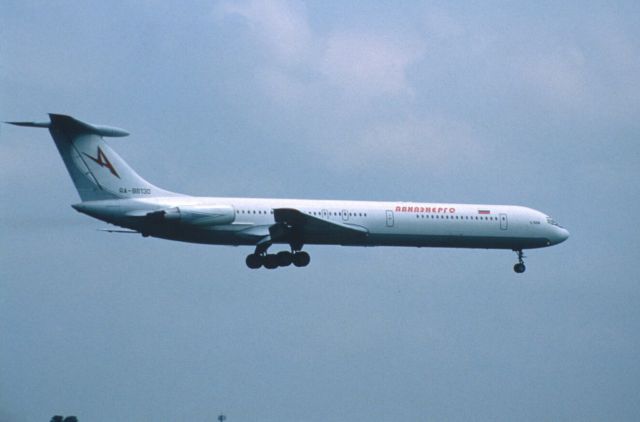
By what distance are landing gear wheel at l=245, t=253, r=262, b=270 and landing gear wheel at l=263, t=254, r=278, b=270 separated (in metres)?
0.28

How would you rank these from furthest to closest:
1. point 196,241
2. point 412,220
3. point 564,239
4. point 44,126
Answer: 1. point 564,239
2. point 412,220
3. point 196,241
4. point 44,126

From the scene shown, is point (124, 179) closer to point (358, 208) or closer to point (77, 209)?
point (77, 209)

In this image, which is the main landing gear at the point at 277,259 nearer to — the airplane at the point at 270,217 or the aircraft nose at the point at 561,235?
the airplane at the point at 270,217

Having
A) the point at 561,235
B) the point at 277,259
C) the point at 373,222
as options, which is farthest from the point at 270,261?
the point at 561,235

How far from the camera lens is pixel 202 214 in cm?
4775

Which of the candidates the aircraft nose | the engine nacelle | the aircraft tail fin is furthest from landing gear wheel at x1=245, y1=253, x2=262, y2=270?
the aircraft nose

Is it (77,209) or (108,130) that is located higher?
(108,130)

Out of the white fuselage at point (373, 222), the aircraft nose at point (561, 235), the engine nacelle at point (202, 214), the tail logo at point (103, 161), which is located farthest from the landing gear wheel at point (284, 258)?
the aircraft nose at point (561, 235)

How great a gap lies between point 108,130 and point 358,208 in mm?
12441

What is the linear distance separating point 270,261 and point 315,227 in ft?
8.88

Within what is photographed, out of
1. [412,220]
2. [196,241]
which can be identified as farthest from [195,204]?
[412,220]

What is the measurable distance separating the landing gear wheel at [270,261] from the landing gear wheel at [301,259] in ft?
2.99

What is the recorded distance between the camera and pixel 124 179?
157 ft

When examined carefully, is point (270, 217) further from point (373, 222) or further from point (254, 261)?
point (373, 222)
